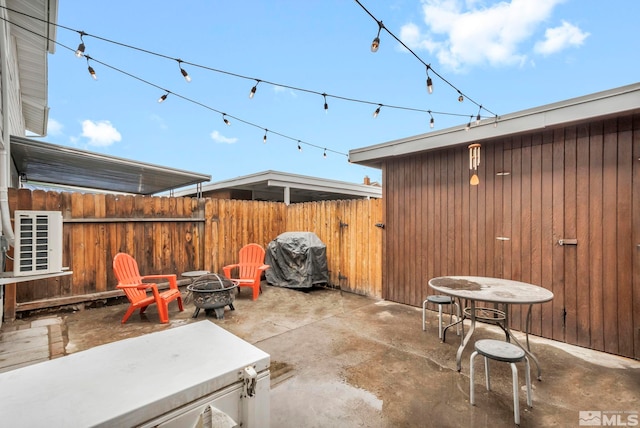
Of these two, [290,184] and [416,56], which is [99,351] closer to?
[416,56]

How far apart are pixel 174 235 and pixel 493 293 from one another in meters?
5.10

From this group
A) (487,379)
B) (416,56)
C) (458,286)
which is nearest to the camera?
(487,379)

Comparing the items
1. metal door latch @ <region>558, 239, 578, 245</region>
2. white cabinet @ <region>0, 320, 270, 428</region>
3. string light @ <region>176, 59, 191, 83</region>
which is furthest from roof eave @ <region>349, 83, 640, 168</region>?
white cabinet @ <region>0, 320, 270, 428</region>

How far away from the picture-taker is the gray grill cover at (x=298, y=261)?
5.48m

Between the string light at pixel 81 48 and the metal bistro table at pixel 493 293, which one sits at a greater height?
the string light at pixel 81 48

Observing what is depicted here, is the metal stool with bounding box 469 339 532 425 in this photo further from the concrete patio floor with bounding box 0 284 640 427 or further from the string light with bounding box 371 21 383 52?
the string light with bounding box 371 21 383 52

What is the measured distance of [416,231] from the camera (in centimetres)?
448

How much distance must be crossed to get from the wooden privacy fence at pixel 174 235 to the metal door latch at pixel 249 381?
417 cm

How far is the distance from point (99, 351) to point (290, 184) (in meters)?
6.44

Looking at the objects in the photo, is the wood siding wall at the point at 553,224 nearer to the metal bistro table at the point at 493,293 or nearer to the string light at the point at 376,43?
the metal bistro table at the point at 493,293

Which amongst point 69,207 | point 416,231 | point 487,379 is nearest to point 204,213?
point 69,207

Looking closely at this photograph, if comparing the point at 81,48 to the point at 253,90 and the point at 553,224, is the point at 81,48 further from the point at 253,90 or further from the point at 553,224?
the point at 553,224

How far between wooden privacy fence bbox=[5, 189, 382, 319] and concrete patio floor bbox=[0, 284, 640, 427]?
453 mm

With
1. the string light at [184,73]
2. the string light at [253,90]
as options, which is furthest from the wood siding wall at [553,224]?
the string light at [184,73]
